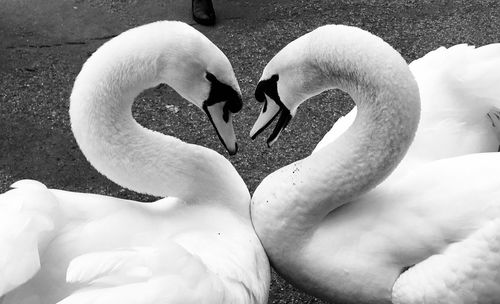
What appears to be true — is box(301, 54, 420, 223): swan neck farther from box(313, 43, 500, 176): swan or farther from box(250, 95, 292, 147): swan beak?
box(313, 43, 500, 176): swan

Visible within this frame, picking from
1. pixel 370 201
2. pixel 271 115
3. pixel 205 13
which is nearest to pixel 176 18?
pixel 205 13

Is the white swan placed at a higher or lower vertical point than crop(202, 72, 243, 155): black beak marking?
lower

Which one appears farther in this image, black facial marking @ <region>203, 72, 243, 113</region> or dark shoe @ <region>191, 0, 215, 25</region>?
dark shoe @ <region>191, 0, 215, 25</region>

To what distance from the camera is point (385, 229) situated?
2.13m

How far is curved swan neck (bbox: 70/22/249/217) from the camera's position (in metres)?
2.06

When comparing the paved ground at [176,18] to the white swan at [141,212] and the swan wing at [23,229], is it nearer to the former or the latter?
the white swan at [141,212]

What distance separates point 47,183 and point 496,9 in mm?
2786

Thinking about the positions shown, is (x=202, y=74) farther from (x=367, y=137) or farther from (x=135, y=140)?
(x=367, y=137)

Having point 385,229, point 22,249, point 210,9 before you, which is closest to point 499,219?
point 385,229

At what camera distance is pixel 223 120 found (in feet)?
7.33

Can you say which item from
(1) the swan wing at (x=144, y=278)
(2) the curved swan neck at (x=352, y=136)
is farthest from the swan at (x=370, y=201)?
(1) the swan wing at (x=144, y=278)

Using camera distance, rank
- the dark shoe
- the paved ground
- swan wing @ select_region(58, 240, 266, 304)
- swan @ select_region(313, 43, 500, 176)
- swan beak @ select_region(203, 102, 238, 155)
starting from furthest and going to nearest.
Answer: the dark shoe, the paved ground, swan @ select_region(313, 43, 500, 176), swan beak @ select_region(203, 102, 238, 155), swan wing @ select_region(58, 240, 266, 304)

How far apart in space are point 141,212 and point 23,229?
407 millimetres

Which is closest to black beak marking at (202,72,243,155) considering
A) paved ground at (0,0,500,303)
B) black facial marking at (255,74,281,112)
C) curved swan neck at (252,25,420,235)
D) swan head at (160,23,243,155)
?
swan head at (160,23,243,155)
